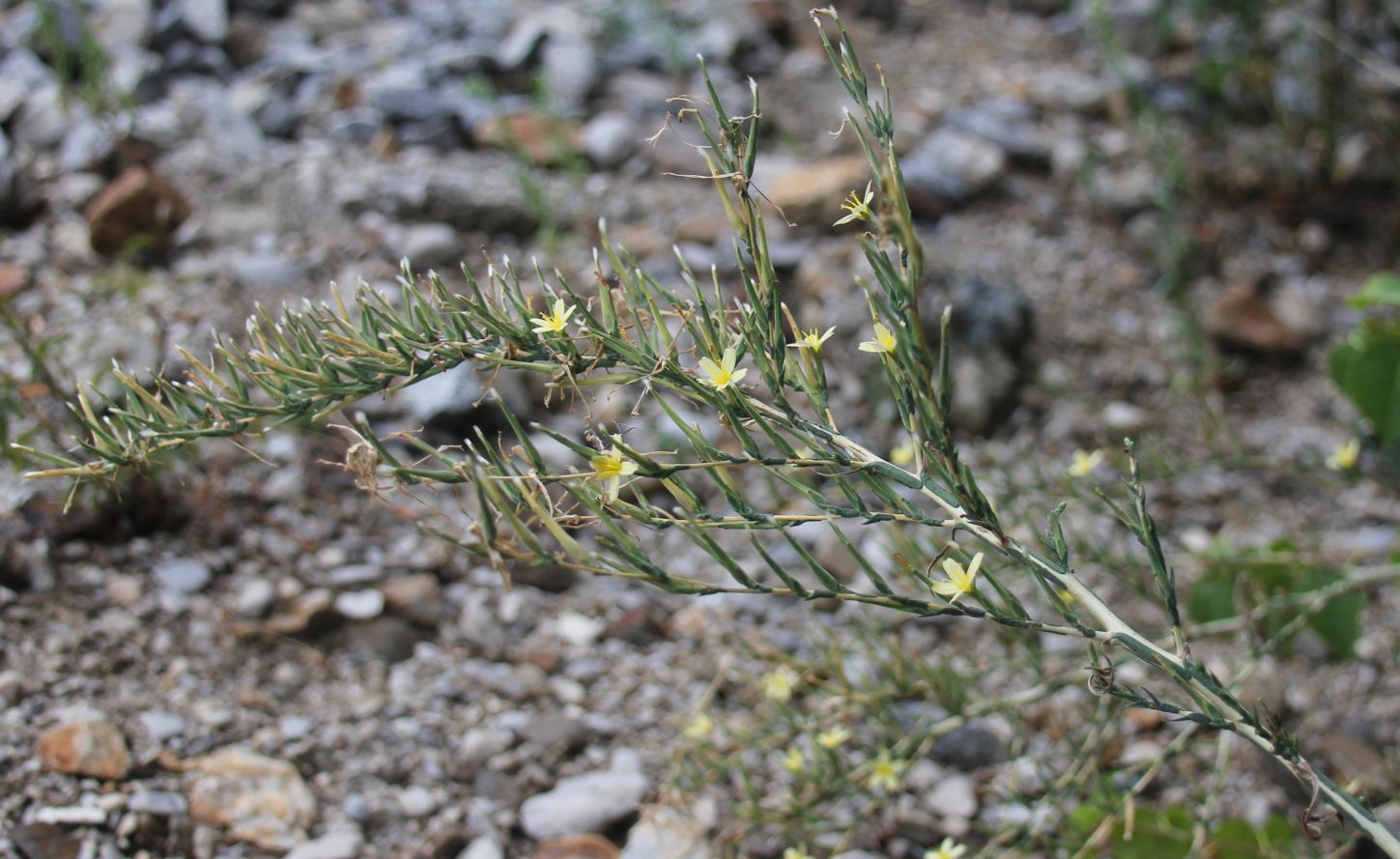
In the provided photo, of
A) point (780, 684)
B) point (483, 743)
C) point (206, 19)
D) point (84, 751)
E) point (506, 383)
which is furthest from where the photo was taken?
point (206, 19)

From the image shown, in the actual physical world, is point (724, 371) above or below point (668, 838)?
above

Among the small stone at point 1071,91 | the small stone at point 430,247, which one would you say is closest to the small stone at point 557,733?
the small stone at point 430,247

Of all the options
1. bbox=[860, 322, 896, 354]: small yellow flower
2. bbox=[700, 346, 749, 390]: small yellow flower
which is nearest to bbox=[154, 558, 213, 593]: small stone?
bbox=[700, 346, 749, 390]: small yellow flower

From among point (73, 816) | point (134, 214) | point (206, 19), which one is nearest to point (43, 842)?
point (73, 816)

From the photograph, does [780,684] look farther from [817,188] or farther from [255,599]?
[817,188]

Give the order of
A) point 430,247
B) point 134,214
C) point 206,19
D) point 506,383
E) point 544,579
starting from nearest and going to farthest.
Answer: point 544,579 → point 506,383 → point 134,214 → point 430,247 → point 206,19

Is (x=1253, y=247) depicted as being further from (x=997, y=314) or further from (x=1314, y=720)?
(x=1314, y=720)

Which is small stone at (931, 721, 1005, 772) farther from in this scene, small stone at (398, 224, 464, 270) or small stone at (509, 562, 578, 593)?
small stone at (398, 224, 464, 270)
